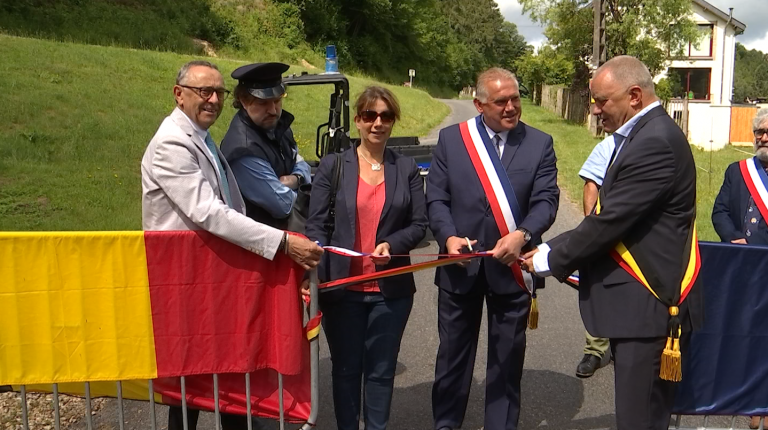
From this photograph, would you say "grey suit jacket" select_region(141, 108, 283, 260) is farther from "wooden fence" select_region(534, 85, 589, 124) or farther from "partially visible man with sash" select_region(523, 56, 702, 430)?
"wooden fence" select_region(534, 85, 589, 124)

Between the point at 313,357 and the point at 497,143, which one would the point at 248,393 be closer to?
the point at 313,357

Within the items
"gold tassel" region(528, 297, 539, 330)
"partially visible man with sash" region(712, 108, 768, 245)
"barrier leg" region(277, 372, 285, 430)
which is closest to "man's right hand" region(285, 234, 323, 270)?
"barrier leg" region(277, 372, 285, 430)

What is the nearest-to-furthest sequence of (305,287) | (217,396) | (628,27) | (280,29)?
(217,396), (305,287), (628,27), (280,29)

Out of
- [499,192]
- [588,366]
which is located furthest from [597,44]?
[499,192]

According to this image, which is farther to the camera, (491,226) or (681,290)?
(491,226)

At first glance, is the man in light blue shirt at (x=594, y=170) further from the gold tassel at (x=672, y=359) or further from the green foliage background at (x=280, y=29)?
the green foliage background at (x=280, y=29)

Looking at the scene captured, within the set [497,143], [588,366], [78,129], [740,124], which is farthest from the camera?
[740,124]

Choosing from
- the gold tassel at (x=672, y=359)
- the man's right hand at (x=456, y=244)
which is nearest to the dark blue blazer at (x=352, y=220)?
the man's right hand at (x=456, y=244)

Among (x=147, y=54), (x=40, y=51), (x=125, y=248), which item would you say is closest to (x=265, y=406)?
(x=125, y=248)

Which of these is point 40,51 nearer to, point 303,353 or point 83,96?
point 83,96

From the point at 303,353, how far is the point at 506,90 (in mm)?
1771

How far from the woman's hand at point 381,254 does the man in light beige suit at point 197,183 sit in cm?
43

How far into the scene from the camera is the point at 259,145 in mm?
3600

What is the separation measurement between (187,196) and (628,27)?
27938mm
